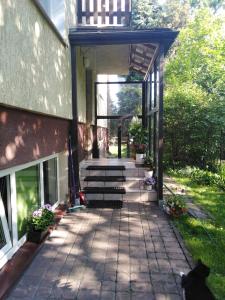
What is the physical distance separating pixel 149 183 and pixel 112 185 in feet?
3.31

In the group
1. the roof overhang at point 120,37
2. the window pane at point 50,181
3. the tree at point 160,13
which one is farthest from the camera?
the tree at point 160,13

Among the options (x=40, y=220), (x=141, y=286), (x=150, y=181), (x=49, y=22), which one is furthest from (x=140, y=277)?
(x=49, y=22)

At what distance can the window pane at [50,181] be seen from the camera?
5.37 meters

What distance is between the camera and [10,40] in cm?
306

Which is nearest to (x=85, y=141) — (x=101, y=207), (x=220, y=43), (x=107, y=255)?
(x=101, y=207)

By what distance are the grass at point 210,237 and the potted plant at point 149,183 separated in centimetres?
120

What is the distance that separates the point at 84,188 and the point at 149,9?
17079mm

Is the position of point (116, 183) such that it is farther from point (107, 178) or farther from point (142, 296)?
point (142, 296)

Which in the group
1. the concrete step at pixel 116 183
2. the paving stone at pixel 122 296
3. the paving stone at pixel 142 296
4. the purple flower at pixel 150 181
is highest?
the purple flower at pixel 150 181

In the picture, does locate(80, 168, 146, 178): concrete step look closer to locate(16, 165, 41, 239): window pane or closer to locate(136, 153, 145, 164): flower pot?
locate(136, 153, 145, 164): flower pot

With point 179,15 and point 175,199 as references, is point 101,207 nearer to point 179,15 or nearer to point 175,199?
point 175,199

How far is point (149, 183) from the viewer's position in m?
6.79

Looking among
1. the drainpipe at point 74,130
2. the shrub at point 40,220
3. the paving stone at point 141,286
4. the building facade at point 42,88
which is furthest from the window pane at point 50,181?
the paving stone at point 141,286

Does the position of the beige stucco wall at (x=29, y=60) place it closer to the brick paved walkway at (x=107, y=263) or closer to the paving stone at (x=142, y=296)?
the brick paved walkway at (x=107, y=263)
